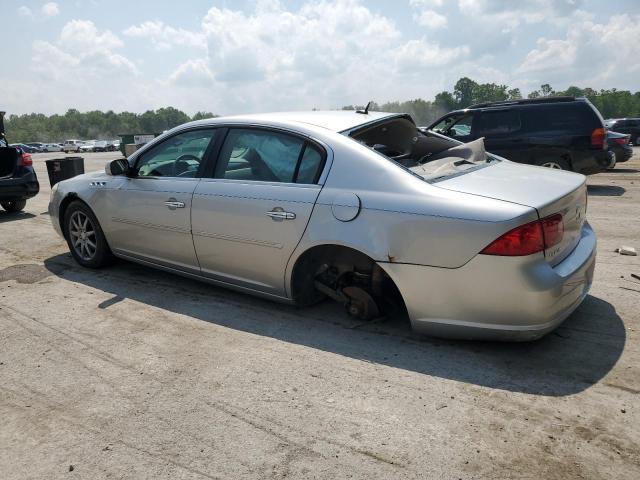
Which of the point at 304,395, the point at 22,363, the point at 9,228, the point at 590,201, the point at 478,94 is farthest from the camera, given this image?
the point at 478,94

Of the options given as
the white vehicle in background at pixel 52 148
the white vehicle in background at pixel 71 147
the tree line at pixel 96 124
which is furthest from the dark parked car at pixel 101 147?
the tree line at pixel 96 124

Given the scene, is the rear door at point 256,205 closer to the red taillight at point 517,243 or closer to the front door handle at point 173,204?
the front door handle at point 173,204

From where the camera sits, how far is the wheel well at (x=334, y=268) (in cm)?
363

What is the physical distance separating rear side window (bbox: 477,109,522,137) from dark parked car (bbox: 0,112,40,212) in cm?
859

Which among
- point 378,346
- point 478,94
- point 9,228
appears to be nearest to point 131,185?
point 378,346

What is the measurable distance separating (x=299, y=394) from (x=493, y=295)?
1277mm

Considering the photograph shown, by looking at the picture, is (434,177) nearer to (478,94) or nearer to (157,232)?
(157,232)

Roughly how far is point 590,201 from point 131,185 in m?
7.66

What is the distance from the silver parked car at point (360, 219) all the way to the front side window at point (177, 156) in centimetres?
1

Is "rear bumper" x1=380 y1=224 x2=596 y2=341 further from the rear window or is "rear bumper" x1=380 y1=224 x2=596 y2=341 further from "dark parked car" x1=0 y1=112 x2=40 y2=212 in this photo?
"dark parked car" x1=0 y1=112 x2=40 y2=212

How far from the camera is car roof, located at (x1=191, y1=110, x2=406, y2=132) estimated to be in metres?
4.01

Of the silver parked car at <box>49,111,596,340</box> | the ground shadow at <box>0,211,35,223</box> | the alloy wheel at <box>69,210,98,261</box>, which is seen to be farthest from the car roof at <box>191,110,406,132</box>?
the ground shadow at <box>0,211,35,223</box>

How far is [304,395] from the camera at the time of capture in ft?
9.75

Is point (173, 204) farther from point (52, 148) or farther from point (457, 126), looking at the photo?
point (52, 148)
